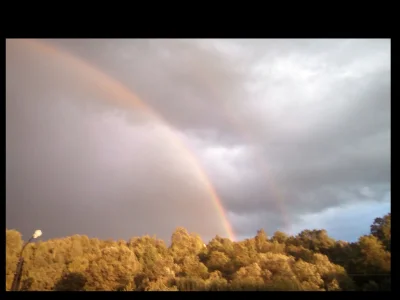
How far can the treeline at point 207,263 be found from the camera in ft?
21.8

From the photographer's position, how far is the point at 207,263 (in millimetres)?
7297

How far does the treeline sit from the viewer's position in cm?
664
